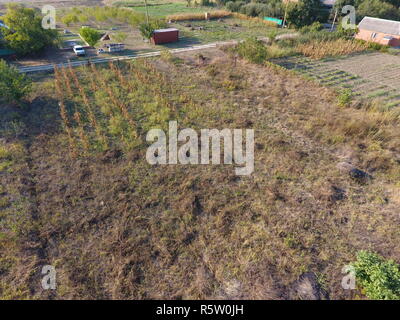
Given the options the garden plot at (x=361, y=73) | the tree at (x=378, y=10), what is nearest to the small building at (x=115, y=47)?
the garden plot at (x=361, y=73)

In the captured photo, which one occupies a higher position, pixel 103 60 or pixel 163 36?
pixel 163 36

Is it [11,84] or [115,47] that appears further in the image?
[115,47]

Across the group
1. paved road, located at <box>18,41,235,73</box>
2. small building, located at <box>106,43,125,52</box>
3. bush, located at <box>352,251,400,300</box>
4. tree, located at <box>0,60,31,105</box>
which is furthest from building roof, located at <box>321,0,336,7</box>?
tree, located at <box>0,60,31,105</box>

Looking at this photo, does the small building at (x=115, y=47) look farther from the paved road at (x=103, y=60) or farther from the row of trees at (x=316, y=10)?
the row of trees at (x=316, y=10)

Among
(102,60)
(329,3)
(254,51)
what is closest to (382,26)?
(329,3)

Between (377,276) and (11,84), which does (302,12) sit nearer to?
(11,84)

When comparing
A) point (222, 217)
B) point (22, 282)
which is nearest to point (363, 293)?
point (222, 217)
